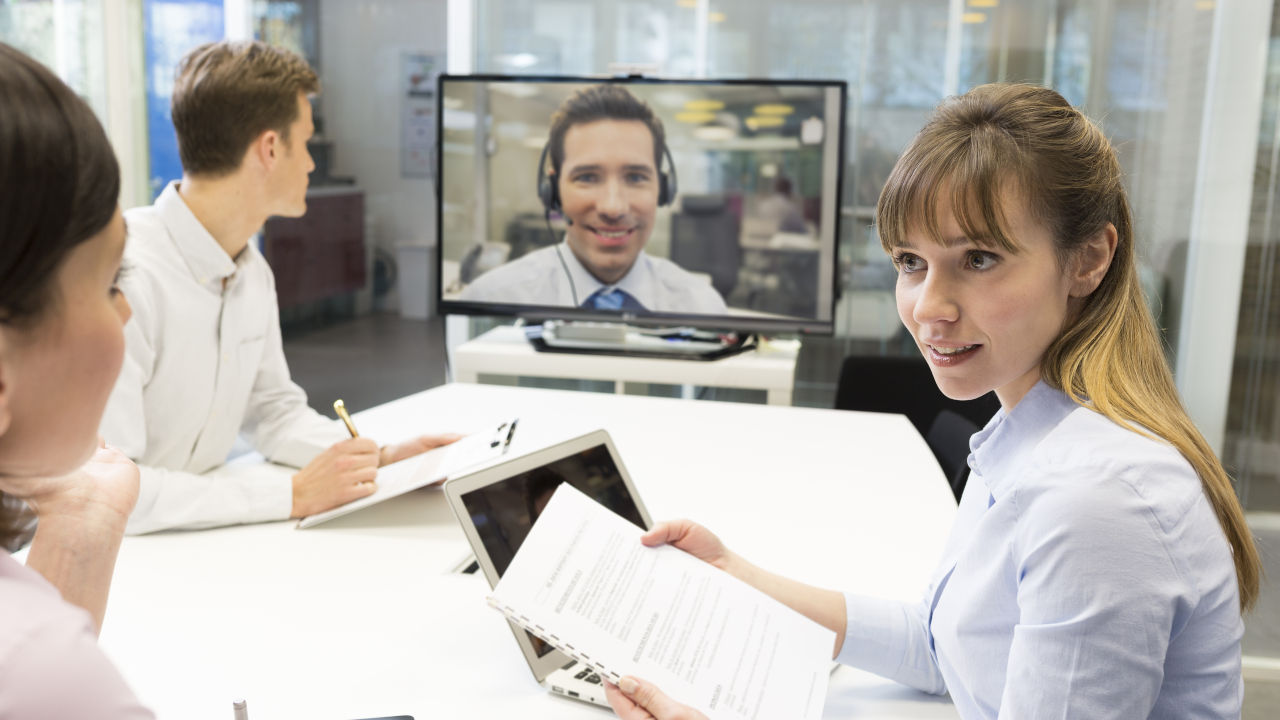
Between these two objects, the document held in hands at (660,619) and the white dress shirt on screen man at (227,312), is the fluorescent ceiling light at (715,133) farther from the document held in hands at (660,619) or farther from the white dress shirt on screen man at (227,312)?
the document held in hands at (660,619)

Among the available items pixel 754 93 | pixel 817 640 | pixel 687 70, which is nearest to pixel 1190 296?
pixel 754 93

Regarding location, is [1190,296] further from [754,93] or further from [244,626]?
[244,626]

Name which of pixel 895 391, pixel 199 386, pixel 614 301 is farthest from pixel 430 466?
pixel 614 301

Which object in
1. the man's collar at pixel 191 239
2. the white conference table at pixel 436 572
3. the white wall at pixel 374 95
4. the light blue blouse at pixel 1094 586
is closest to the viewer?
the light blue blouse at pixel 1094 586

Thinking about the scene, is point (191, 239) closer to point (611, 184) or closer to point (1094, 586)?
point (1094, 586)

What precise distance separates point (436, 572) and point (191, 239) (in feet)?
2.90

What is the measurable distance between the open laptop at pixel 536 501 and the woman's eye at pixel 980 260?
1.94 ft

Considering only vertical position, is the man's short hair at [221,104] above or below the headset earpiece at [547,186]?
above

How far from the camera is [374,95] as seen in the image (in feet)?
16.4

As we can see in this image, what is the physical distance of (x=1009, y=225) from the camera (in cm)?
96

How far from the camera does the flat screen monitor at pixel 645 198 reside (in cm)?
366

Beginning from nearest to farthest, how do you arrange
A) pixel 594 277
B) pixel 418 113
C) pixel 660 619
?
1. pixel 660 619
2. pixel 594 277
3. pixel 418 113

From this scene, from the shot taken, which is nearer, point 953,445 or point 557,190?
point 953,445

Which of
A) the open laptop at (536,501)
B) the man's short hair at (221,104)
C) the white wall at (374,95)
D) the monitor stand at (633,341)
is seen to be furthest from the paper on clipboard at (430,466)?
the white wall at (374,95)
